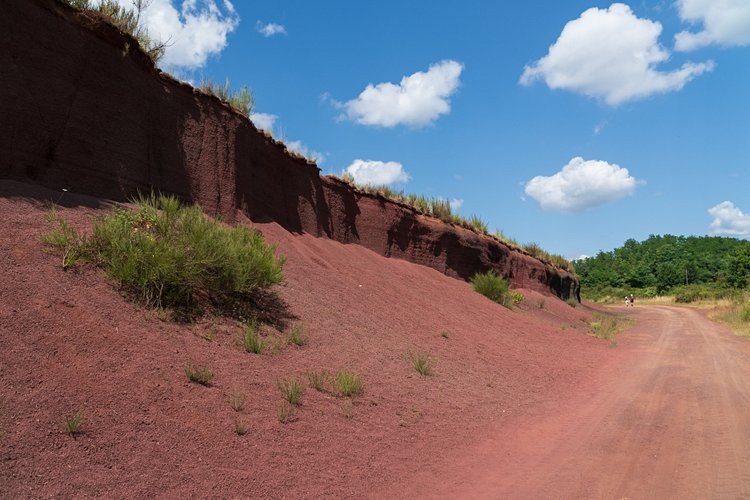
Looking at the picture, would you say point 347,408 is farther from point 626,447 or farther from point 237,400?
point 626,447

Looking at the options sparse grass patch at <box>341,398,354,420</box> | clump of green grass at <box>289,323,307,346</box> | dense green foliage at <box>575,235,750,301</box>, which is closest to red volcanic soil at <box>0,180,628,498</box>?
sparse grass patch at <box>341,398,354,420</box>

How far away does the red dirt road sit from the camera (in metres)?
5.55

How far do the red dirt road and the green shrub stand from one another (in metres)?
4.45

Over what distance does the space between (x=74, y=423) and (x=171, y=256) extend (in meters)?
3.41

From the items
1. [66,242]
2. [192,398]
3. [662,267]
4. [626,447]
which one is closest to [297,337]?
[192,398]

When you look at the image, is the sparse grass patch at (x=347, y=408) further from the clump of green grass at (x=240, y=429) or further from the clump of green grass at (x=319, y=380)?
the clump of green grass at (x=240, y=429)

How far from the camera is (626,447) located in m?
6.91

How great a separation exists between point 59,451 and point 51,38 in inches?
310

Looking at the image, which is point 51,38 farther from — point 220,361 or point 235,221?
point 220,361

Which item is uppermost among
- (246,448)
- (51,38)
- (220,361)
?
(51,38)

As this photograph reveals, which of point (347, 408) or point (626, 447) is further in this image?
point (347, 408)

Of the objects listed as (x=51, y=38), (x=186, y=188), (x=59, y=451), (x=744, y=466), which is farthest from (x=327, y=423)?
(x=51, y=38)

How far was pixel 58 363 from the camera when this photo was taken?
5340mm

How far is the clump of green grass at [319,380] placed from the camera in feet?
24.3
